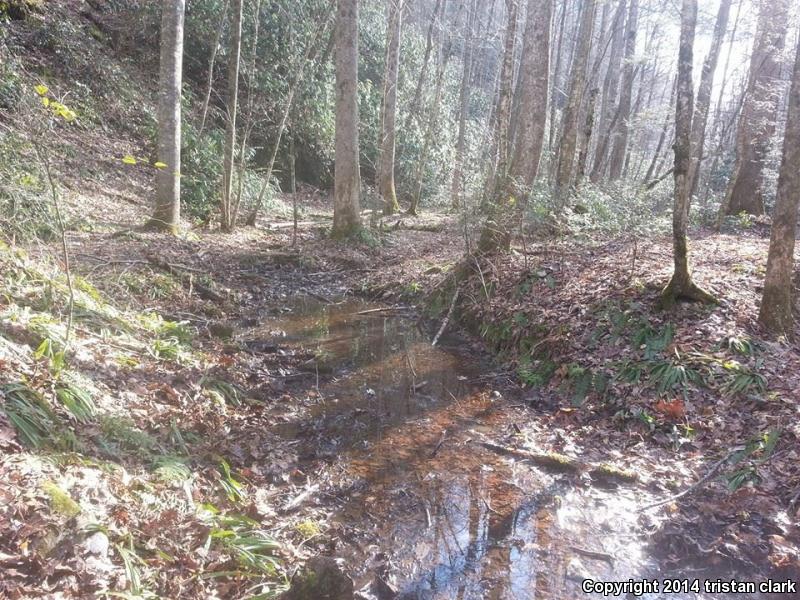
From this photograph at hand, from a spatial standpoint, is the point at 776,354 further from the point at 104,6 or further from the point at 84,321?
the point at 104,6

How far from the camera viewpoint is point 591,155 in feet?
107

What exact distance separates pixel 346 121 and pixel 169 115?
380 cm

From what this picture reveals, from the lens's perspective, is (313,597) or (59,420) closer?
(313,597)

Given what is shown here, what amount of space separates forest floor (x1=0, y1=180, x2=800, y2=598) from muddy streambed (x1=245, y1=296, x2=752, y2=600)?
0.8 inches

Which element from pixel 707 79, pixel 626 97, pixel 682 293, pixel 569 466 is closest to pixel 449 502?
pixel 569 466

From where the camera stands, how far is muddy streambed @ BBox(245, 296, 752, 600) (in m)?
3.34

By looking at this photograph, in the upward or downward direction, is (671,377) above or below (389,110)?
below

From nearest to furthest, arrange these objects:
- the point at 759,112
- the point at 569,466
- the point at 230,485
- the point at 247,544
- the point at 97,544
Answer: the point at 97,544
the point at 247,544
the point at 230,485
the point at 569,466
the point at 759,112

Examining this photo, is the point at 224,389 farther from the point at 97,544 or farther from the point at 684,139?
the point at 684,139

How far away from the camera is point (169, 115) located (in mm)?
10000

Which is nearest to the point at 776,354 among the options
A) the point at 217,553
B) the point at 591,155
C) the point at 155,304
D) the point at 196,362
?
the point at 217,553

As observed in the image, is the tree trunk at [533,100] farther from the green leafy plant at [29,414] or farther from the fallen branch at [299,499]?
the green leafy plant at [29,414]

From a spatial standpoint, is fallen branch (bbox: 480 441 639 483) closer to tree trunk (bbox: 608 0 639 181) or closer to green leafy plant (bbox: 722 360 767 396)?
green leafy plant (bbox: 722 360 767 396)

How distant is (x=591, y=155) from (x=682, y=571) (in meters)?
33.0
